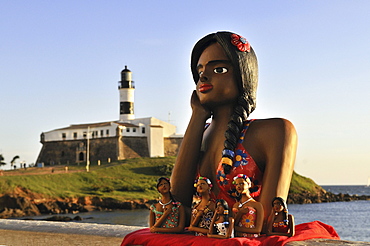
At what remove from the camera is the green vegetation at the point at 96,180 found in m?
36.4

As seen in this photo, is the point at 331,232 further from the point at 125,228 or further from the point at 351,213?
the point at 351,213

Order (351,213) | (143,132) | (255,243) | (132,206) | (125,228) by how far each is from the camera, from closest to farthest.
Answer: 1. (255,243)
2. (125,228)
3. (132,206)
4. (351,213)
5. (143,132)

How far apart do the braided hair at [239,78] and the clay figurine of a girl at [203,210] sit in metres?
0.18

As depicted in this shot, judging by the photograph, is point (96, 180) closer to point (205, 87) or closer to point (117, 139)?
point (117, 139)

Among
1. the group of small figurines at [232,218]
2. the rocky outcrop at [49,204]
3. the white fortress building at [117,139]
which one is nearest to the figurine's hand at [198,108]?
the group of small figurines at [232,218]

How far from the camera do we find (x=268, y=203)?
3018 millimetres

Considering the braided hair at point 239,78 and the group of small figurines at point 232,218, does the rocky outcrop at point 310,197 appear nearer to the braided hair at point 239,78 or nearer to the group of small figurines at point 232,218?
the braided hair at point 239,78

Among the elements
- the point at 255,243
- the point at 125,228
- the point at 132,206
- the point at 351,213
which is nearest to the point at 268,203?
the point at 255,243

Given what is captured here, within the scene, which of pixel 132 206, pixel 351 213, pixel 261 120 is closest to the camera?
pixel 261 120

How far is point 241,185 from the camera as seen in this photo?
9.71ft

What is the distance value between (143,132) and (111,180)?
7.95 metres

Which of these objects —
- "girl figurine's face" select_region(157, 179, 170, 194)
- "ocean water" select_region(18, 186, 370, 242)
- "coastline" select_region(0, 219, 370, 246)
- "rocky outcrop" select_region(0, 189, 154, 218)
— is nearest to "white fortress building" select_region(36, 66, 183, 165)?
"rocky outcrop" select_region(0, 189, 154, 218)

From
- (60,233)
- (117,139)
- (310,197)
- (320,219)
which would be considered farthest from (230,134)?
(310,197)

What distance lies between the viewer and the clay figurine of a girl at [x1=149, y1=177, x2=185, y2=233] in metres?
3.17
